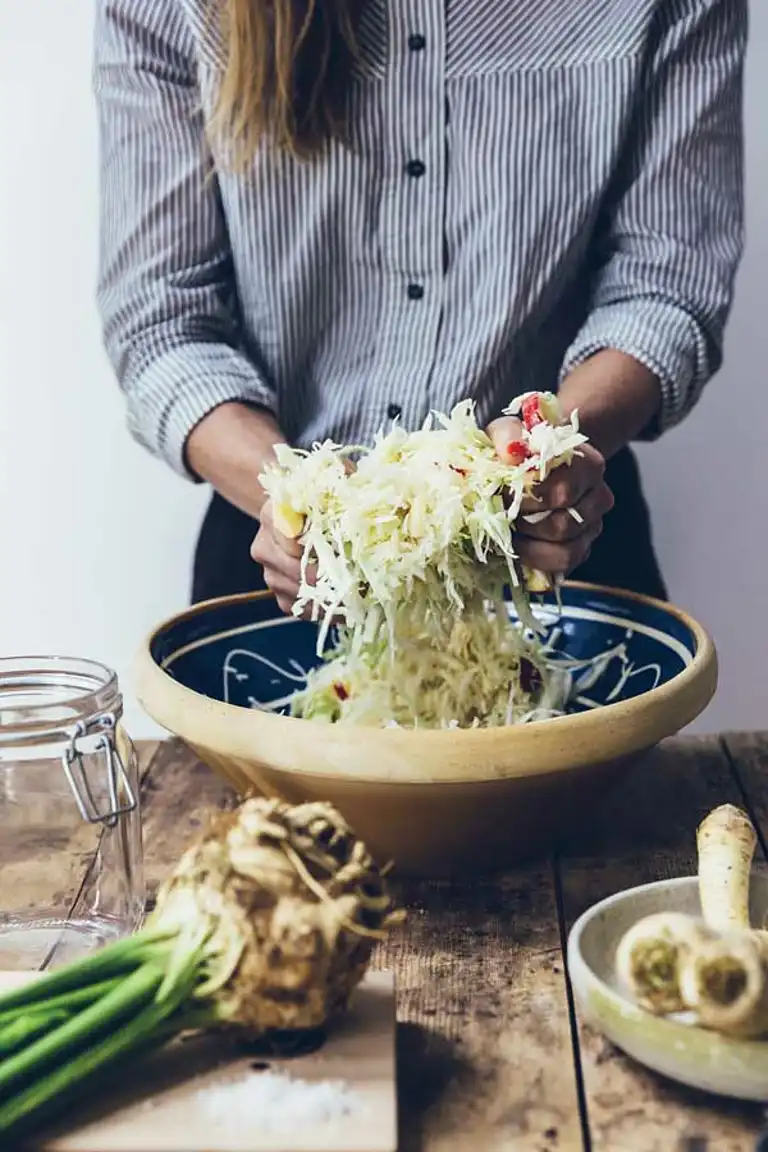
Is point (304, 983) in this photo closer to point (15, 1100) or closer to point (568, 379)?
point (15, 1100)

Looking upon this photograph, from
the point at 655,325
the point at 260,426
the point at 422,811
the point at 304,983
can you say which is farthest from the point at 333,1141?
the point at 655,325

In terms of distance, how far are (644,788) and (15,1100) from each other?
28.8 inches

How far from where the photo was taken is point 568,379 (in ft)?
5.08

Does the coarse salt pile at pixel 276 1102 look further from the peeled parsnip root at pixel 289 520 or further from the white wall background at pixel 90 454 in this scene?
the white wall background at pixel 90 454

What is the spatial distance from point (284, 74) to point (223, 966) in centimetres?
110

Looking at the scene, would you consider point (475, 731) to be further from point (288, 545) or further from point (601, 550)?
point (601, 550)

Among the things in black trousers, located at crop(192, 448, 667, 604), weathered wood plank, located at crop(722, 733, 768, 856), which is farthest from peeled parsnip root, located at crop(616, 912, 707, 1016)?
black trousers, located at crop(192, 448, 667, 604)

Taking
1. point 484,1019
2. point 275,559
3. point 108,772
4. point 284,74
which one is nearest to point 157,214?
point 284,74

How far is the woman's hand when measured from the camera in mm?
1239

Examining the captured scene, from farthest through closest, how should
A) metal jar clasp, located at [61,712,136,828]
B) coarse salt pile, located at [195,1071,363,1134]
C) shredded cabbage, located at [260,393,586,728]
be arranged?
shredded cabbage, located at [260,393,586,728] < metal jar clasp, located at [61,712,136,828] < coarse salt pile, located at [195,1071,363,1134]

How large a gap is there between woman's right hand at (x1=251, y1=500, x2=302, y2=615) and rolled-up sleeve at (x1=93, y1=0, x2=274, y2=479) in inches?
12.4

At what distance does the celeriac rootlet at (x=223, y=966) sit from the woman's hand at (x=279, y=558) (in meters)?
0.46

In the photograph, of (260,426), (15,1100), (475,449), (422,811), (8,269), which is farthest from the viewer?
(8,269)

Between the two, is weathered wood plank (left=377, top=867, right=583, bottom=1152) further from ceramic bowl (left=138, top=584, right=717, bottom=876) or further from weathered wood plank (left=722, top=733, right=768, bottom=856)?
weathered wood plank (left=722, top=733, right=768, bottom=856)
